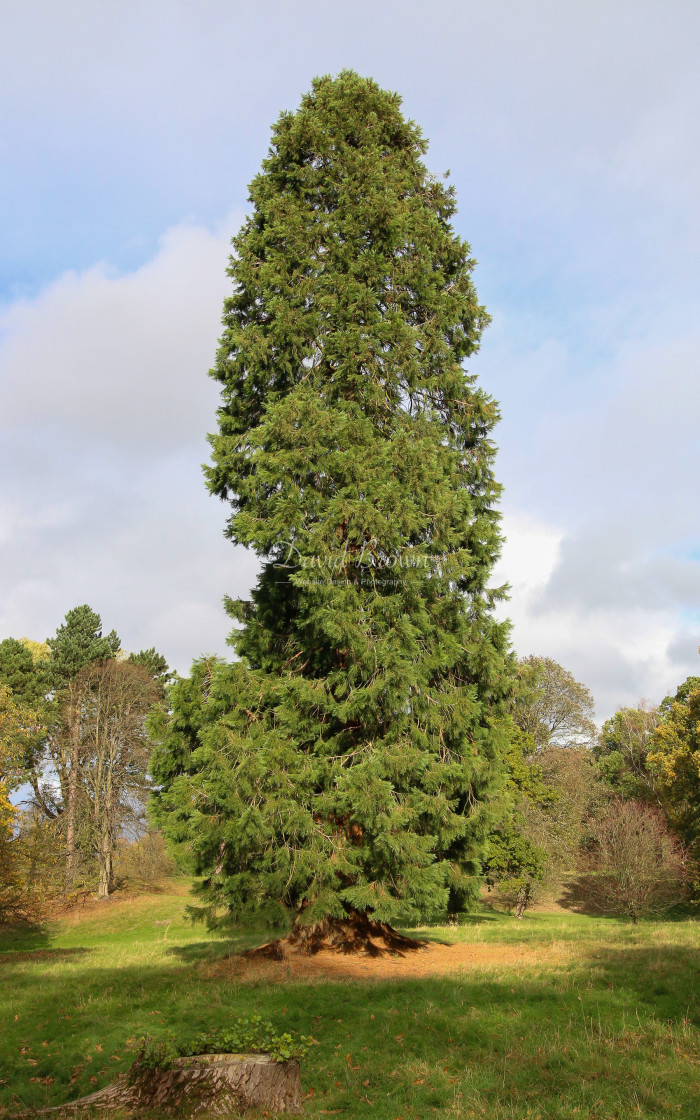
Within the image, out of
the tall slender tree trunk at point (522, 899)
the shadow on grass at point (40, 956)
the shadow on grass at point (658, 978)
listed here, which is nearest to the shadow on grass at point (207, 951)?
the shadow on grass at point (40, 956)

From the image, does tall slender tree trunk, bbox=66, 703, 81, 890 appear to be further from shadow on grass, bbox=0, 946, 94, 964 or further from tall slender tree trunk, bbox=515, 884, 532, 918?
tall slender tree trunk, bbox=515, 884, 532, 918

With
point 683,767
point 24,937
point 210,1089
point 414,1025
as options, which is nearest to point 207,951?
point 414,1025

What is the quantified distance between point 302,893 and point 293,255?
12.6 meters

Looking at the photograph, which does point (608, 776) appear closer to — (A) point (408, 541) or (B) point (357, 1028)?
(A) point (408, 541)

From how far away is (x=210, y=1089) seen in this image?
5.99m

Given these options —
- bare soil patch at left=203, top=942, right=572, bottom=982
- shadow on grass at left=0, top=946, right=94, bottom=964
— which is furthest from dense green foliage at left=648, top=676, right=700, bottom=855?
shadow on grass at left=0, top=946, right=94, bottom=964

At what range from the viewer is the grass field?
623 cm

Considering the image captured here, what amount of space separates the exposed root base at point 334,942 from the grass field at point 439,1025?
2.77 ft

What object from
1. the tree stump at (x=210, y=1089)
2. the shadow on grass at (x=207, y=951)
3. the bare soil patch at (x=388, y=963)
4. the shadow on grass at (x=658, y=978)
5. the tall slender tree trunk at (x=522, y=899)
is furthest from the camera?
the tall slender tree trunk at (x=522, y=899)

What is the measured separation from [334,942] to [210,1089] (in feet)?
23.1

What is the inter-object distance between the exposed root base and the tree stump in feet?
19.7

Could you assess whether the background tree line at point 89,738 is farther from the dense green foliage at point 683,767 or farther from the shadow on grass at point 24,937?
the dense green foliage at point 683,767

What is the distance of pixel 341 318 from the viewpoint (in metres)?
14.1

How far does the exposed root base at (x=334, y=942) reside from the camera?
40.7ft
